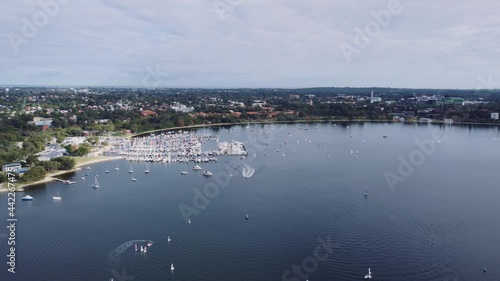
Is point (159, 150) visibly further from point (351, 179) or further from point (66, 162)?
point (351, 179)

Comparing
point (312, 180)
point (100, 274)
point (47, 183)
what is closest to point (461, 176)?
point (312, 180)

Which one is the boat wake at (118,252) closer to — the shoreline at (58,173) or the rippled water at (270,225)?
the rippled water at (270,225)

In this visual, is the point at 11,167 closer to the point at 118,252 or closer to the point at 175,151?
the point at 175,151

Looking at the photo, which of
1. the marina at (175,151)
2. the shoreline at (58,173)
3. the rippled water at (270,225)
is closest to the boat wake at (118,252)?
the rippled water at (270,225)

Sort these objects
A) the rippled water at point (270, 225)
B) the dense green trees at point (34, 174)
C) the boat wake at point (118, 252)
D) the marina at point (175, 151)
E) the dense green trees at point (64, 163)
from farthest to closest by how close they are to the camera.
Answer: the marina at point (175, 151) < the dense green trees at point (64, 163) < the dense green trees at point (34, 174) < the boat wake at point (118, 252) < the rippled water at point (270, 225)

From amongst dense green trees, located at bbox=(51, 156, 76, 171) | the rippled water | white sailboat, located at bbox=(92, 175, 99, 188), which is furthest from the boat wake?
dense green trees, located at bbox=(51, 156, 76, 171)

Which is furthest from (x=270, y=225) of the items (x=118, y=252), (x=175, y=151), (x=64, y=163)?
(x=175, y=151)

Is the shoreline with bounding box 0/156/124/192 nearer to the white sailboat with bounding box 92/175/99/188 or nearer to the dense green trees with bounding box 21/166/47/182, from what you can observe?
the dense green trees with bounding box 21/166/47/182

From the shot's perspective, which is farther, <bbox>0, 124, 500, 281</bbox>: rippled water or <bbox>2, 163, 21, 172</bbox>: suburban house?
<bbox>2, 163, 21, 172</bbox>: suburban house
